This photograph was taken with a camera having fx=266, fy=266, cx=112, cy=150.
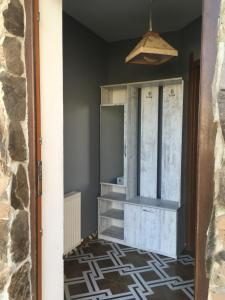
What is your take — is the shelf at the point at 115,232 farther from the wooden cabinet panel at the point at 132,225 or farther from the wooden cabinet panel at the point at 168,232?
the wooden cabinet panel at the point at 168,232

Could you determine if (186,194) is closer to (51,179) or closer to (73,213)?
(73,213)

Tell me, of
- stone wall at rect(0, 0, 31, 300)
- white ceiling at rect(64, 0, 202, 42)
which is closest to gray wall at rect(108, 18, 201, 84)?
white ceiling at rect(64, 0, 202, 42)

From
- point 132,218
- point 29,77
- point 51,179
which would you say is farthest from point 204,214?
point 132,218

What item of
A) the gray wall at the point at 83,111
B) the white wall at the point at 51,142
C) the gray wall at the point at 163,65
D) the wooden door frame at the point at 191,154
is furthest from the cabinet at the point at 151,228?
the white wall at the point at 51,142

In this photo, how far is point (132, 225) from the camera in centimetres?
344

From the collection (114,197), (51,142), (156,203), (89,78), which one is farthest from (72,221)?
(51,142)

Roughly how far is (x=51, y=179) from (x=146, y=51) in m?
1.27

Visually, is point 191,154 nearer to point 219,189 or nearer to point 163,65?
point 163,65

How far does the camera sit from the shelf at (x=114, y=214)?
3.67 metres

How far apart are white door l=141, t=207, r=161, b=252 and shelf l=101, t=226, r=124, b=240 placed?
1.20 feet

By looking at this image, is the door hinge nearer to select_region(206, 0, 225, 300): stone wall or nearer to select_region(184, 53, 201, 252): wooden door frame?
select_region(206, 0, 225, 300): stone wall

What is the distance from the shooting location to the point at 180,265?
301cm

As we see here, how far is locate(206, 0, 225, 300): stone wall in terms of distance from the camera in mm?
816

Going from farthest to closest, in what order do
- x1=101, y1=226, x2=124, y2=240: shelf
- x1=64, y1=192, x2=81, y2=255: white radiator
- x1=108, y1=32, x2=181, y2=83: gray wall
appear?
x1=101, y1=226, x2=124, y2=240: shelf, x1=108, y1=32, x2=181, y2=83: gray wall, x1=64, y1=192, x2=81, y2=255: white radiator
